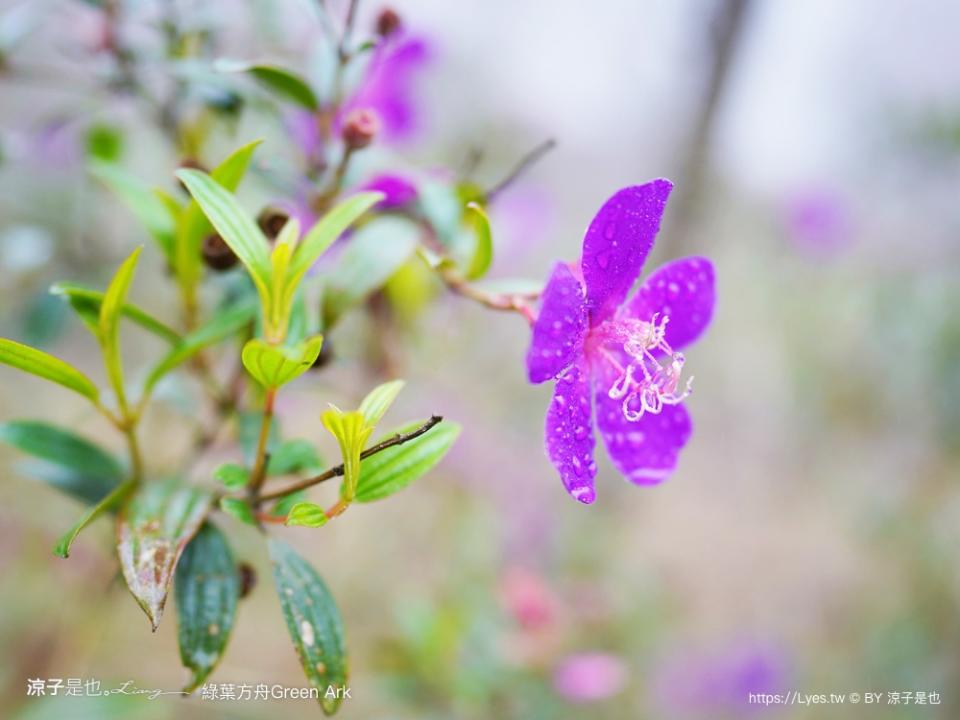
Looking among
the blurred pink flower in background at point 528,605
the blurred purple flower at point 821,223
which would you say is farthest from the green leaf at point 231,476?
the blurred purple flower at point 821,223


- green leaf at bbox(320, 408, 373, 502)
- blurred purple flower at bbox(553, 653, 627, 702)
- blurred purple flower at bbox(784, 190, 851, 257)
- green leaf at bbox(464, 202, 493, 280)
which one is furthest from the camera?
blurred purple flower at bbox(784, 190, 851, 257)

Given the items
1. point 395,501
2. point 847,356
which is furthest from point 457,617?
point 847,356

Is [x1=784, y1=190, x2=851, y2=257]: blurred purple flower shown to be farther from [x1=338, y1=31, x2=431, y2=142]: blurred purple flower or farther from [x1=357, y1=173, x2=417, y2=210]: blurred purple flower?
[x1=357, y1=173, x2=417, y2=210]: blurred purple flower

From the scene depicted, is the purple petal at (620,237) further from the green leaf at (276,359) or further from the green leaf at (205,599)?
the green leaf at (205,599)

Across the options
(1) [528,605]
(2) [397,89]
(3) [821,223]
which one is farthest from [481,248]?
(3) [821,223]

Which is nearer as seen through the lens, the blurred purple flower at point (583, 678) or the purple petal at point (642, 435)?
the purple petal at point (642, 435)

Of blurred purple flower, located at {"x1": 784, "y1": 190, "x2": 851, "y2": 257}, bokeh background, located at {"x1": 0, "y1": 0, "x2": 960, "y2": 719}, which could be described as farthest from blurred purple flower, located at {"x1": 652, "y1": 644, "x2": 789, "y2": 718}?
blurred purple flower, located at {"x1": 784, "y1": 190, "x2": 851, "y2": 257}
